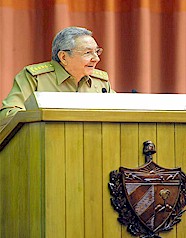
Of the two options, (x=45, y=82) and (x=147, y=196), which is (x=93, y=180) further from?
(x=45, y=82)

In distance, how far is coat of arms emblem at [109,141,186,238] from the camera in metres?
2.60

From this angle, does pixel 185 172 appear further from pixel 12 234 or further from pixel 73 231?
pixel 12 234

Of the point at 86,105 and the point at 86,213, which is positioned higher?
the point at 86,105

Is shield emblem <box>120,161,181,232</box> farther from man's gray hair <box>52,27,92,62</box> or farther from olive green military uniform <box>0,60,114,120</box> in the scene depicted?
man's gray hair <box>52,27,92,62</box>

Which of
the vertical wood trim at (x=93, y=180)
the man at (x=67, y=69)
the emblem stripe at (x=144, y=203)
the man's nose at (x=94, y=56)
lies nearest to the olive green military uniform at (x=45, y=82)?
the man at (x=67, y=69)

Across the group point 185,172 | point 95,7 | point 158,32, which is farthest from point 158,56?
point 185,172

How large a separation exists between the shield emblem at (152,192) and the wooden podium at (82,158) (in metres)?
0.03

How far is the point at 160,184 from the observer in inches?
104

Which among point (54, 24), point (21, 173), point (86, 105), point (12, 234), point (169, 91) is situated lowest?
point (12, 234)

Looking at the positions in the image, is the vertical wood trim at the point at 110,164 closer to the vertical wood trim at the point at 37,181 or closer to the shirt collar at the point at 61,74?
the vertical wood trim at the point at 37,181

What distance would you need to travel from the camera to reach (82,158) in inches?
101

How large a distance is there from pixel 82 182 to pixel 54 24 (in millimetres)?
1805

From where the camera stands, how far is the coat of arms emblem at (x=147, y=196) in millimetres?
2600

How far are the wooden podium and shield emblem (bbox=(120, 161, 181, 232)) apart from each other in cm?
3
